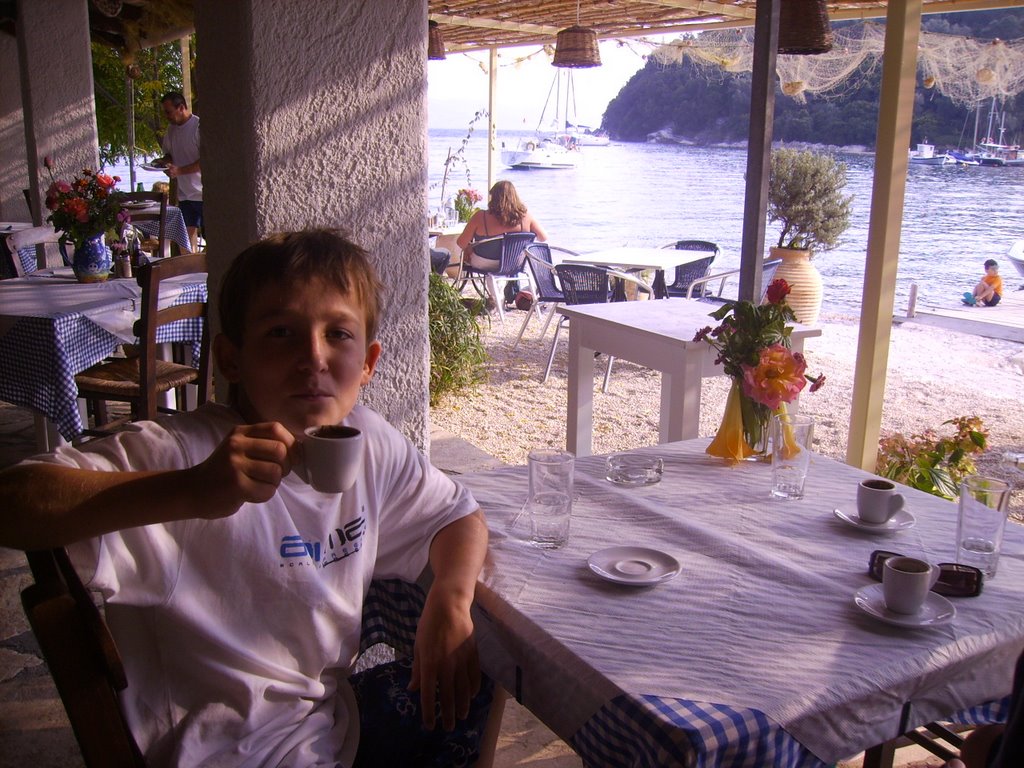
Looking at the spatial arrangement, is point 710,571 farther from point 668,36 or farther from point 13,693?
point 668,36

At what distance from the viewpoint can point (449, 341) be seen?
202 inches

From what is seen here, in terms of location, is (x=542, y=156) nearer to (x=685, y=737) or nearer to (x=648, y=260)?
(x=648, y=260)

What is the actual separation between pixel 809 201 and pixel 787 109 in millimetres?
14832

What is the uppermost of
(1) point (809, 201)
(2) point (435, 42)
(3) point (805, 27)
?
(2) point (435, 42)

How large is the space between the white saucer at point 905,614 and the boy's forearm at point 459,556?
545 millimetres

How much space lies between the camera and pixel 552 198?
28.8 meters

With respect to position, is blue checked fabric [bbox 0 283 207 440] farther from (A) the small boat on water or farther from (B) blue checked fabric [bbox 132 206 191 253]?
(A) the small boat on water

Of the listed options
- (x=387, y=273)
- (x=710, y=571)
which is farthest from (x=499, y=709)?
(x=387, y=273)

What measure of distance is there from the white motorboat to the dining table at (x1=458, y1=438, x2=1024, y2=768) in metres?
37.9

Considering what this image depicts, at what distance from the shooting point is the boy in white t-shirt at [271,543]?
97 cm

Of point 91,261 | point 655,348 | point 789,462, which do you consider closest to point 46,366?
point 91,261

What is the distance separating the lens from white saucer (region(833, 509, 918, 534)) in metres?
1.49

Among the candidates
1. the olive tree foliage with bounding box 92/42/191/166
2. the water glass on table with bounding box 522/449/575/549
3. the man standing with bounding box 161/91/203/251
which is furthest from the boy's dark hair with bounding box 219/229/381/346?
the olive tree foliage with bounding box 92/42/191/166

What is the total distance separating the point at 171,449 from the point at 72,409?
→ 7.52 ft
